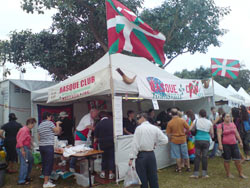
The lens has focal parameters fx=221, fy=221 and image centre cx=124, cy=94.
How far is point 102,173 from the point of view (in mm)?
5168

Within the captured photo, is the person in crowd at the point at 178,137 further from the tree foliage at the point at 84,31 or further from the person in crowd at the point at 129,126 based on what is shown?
the tree foliage at the point at 84,31

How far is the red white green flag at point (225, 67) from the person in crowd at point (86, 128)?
4253mm

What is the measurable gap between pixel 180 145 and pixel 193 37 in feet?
27.5

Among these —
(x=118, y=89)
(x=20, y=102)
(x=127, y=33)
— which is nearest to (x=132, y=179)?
(x=118, y=89)

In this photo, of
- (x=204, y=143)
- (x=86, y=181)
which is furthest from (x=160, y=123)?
(x=86, y=181)

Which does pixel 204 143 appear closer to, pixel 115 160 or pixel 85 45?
pixel 115 160

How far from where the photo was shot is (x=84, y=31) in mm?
11625

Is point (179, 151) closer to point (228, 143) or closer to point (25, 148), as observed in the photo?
point (228, 143)

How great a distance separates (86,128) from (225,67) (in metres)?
4.99

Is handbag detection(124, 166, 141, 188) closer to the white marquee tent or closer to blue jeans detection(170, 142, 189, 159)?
the white marquee tent

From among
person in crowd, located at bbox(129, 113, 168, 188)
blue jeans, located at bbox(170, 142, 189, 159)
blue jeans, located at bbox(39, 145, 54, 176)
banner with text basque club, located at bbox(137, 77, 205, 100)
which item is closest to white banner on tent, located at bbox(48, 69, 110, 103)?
banner with text basque club, located at bbox(137, 77, 205, 100)

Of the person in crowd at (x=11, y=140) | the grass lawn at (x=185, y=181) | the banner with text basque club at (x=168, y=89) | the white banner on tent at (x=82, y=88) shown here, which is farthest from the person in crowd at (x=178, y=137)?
the person in crowd at (x=11, y=140)

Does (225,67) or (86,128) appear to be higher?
(225,67)

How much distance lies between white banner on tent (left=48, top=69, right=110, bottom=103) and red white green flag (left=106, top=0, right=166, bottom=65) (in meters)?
0.69
